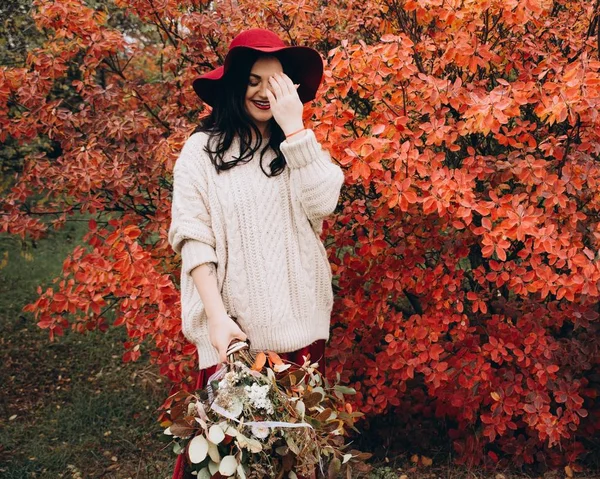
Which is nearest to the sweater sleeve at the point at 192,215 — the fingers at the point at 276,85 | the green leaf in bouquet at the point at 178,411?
the fingers at the point at 276,85

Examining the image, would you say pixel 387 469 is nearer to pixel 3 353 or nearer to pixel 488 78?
pixel 488 78

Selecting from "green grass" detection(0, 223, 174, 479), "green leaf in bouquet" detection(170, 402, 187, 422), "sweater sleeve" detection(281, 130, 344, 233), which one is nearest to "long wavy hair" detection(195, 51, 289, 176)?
"sweater sleeve" detection(281, 130, 344, 233)

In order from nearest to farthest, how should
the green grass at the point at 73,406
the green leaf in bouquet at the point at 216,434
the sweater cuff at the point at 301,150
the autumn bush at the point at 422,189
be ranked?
1. the green leaf in bouquet at the point at 216,434
2. the sweater cuff at the point at 301,150
3. the autumn bush at the point at 422,189
4. the green grass at the point at 73,406

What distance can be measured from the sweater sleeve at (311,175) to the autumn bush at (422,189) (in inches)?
18.0

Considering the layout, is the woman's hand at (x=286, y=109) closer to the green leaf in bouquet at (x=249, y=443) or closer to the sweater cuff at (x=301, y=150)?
the sweater cuff at (x=301, y=150)

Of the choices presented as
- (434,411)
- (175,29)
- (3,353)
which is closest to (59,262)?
(3,353)

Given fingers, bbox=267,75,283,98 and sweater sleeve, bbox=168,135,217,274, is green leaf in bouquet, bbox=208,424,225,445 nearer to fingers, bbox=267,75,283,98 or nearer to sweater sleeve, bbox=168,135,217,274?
sweater sleeve, bbox=168,135,217,274

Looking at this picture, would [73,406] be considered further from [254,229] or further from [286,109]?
[286,109]

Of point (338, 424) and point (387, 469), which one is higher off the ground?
point (338, 424)

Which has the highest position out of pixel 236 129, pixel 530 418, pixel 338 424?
pixel 236 129

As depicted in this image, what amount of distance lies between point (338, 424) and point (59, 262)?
536 centimetres

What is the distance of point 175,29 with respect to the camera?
360 cm

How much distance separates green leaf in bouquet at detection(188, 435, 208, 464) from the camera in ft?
5.76

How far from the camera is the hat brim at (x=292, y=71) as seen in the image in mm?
2117
